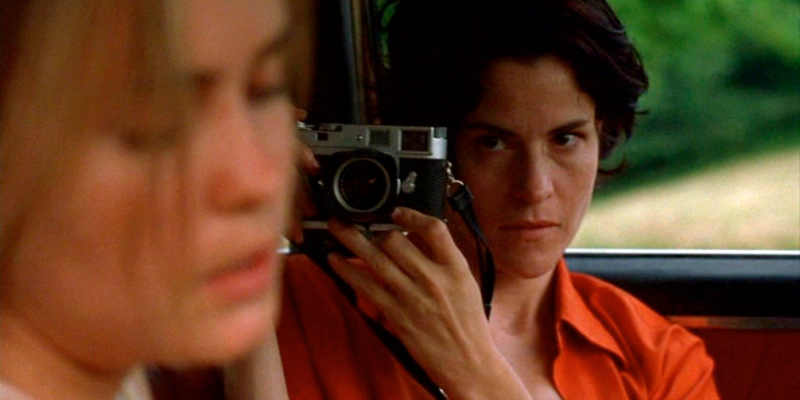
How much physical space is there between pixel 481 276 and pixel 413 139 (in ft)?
0.80

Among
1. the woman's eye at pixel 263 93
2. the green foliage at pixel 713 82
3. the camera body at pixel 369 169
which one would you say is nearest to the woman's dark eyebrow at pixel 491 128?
the camera body at pixel 369 169

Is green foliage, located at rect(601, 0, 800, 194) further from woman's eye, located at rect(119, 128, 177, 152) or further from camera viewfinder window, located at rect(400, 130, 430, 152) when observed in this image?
woman's eye, located at rect(119, 128, 177, 152)

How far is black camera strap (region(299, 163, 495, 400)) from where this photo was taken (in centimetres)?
115

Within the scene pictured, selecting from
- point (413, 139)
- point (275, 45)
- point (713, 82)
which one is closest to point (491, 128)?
point (413, 139)

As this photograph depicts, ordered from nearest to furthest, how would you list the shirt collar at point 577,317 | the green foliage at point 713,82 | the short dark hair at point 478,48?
the short dark hair at point 478,48, the shirt collar at point 577,317, the green foliage at point 713,82

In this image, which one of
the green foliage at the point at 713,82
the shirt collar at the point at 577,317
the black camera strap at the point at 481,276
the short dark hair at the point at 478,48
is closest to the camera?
the black camera strap at the point at 481,276

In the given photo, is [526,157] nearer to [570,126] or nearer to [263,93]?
[570,126]

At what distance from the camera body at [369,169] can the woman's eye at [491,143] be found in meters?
0.23

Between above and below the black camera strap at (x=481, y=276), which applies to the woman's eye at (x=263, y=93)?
above

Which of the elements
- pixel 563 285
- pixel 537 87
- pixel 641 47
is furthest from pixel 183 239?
pixel 641 47

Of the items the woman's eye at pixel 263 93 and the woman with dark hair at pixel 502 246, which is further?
the woman with dark hair at pixel 502 246

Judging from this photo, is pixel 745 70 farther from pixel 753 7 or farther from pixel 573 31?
pixel 573 31

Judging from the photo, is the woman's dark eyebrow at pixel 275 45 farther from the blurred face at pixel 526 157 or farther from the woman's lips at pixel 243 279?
the blurred face at pixel 526 157

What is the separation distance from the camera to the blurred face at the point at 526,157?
127cm
